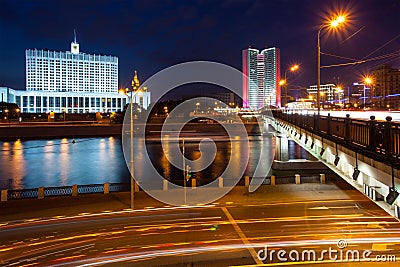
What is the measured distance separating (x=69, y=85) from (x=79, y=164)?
141m

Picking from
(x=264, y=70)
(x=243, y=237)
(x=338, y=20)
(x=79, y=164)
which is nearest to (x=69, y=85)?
(x=264, y=70)

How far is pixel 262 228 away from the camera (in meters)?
14.7

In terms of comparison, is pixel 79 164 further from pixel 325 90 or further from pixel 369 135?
pixel 325 90

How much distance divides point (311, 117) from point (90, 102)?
14542 cm

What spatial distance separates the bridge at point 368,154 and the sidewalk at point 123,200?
7.54 meters

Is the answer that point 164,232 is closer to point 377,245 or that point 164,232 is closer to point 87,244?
point 87,244

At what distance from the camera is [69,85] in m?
179

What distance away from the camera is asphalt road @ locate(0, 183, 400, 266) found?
1162cm

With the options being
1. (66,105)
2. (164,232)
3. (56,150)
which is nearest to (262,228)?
(164,232)

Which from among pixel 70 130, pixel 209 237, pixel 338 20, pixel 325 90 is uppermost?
pixel 325 90

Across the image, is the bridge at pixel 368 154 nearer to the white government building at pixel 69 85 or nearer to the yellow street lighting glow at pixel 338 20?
the yellow street lighting glow at pixel 338 20

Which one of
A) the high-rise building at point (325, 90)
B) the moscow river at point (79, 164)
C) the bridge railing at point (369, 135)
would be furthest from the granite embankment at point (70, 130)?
the bridge railing at point (369, 135)

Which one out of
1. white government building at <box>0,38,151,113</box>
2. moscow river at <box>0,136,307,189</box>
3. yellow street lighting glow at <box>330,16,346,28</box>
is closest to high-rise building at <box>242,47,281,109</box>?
moscow river at <box>0,136,307,189</box>

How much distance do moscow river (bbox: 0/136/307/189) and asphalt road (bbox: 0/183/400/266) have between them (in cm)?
1692
